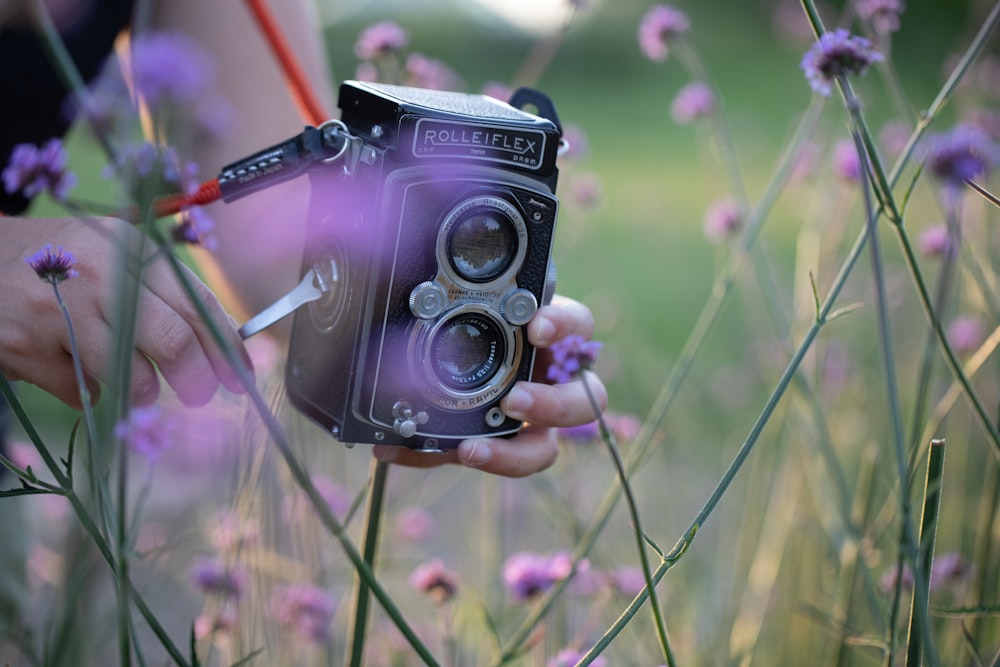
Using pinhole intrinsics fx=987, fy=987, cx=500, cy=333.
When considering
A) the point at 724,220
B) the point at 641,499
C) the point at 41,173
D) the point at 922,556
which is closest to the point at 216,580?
the point at 41,173

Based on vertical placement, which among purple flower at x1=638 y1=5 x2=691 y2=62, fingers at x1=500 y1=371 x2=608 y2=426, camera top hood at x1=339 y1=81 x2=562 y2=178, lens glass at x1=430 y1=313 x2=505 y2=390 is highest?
purple flower at x1=638 y1=5 x2=691 y2=62

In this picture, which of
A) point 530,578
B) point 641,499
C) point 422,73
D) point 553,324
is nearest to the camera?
point 553,324

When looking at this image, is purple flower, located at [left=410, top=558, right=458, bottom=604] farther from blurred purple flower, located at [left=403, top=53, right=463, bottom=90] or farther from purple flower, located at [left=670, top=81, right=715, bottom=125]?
purple flower, located at [left=670, top=81, right=715, bottom=125]

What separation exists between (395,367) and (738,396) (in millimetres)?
1311

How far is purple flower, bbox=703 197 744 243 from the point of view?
104cm

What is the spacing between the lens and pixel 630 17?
602 centimetres

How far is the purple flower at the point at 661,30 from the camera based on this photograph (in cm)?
89

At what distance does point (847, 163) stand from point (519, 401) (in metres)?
0.53

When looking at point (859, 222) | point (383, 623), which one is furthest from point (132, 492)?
point (859, 222)

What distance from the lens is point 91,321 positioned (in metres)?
0.52

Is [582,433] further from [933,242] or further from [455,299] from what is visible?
[933,242]

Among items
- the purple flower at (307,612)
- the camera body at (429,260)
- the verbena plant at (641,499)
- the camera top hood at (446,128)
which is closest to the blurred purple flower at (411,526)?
the verbena plant at (641,499)

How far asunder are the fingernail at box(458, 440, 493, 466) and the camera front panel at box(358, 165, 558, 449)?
1 cm

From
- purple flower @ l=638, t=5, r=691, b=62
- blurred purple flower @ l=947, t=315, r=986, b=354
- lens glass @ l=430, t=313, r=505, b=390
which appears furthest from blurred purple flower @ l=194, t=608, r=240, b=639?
blurred purple flower @ l=947, t=315, r=986, b=354
